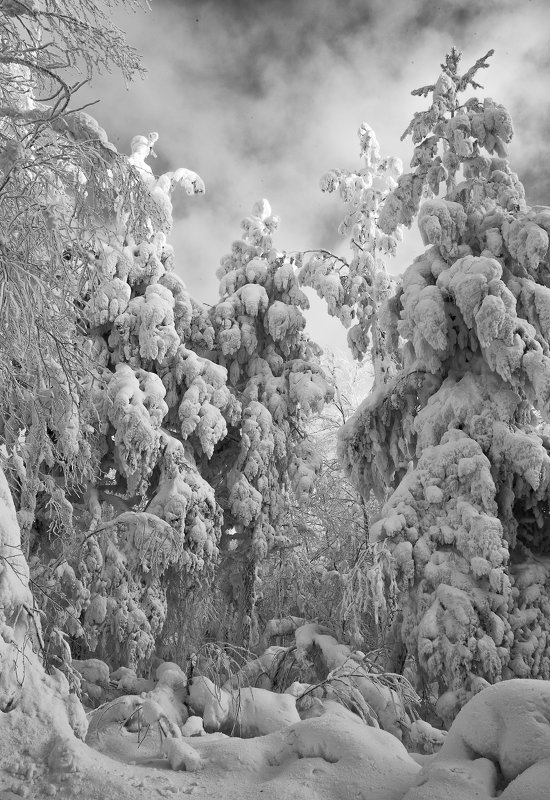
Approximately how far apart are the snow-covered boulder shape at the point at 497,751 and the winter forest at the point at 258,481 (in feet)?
0.05

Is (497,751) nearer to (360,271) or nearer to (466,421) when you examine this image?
(466,421)

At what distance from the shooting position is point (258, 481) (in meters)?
12.3

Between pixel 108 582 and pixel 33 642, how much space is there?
18.4ft

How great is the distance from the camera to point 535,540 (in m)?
7.39

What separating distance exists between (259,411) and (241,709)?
7.84m

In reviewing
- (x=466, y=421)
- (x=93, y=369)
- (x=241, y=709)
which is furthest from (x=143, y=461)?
(x=241, y=709)

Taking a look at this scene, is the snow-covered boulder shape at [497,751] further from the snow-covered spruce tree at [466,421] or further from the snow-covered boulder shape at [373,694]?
the snow-covered spruce tree at [466,421]

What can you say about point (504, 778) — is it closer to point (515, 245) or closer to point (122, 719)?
point (122, 719)

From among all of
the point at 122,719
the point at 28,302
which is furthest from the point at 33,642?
the point at 28,302

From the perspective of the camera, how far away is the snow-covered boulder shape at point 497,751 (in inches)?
115

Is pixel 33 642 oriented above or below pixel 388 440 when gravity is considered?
below

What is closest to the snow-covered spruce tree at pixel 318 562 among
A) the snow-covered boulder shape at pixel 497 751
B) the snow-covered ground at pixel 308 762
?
the snow-covered ground at pixel 308 762

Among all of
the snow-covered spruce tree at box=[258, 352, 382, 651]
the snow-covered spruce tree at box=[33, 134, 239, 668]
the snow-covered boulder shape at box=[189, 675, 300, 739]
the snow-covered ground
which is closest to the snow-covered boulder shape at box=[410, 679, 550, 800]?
the snow-covered ground

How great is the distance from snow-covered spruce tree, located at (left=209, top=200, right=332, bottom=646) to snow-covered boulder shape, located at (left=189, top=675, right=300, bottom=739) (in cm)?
681
